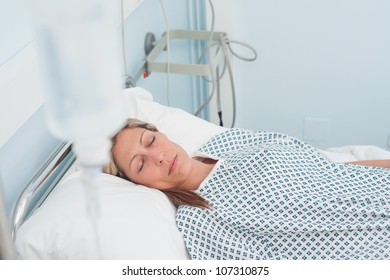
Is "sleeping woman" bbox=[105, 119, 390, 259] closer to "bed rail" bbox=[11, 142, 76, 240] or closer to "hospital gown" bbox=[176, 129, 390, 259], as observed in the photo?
"hospital gown" bbox=[176, 129, 390, 259]

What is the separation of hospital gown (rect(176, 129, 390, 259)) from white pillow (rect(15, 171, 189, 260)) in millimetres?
97

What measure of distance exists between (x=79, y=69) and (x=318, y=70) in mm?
2205

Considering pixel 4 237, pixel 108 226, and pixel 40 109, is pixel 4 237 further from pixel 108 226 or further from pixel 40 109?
pixel 40 109

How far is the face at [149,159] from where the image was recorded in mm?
1532

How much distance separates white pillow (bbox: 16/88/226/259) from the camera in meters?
1.25

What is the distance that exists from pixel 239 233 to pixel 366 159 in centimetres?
66

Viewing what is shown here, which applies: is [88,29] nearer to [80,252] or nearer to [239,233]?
[80,252]

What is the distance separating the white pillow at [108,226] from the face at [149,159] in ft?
0.11

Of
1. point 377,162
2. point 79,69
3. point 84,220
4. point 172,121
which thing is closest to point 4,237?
point 79,69

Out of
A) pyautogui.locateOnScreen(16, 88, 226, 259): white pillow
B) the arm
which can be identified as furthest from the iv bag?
the arm

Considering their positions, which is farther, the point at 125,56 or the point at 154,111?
the point at 125,56

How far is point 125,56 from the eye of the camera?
201 centimetres

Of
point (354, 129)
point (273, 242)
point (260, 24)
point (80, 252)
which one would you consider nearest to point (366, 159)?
point (273, 242)

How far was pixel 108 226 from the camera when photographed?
1296mm
